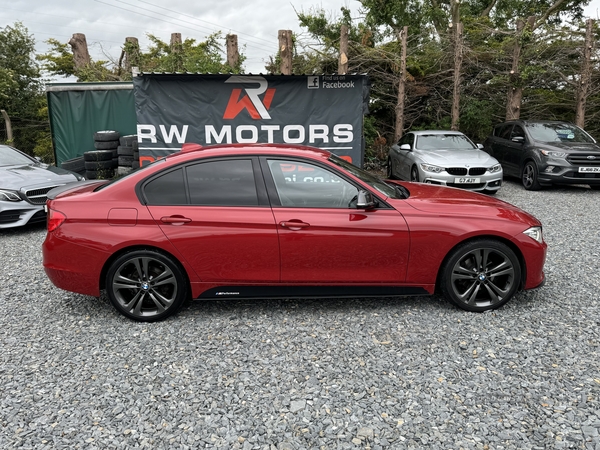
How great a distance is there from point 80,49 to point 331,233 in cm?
1693

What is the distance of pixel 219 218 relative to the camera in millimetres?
3980

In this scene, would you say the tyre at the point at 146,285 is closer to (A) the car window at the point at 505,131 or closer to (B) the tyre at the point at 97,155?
(B) the tyre at the point at 97,155

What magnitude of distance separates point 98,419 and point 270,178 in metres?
2.21

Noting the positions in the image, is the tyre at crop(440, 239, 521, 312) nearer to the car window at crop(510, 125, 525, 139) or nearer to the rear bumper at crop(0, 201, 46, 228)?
the rear bumper at crop(0, 201, 46, 228)

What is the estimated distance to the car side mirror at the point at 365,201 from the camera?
3.94 metres

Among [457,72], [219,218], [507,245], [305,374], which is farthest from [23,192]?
[457,72]

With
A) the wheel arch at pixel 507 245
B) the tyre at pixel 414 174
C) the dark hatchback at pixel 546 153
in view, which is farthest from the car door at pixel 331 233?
the dark hatchback at pixel 546 153

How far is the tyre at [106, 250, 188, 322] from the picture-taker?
401 cm

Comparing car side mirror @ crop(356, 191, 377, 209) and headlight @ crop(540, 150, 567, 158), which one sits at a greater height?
headlight @ crop(540, 150, 567, 158)

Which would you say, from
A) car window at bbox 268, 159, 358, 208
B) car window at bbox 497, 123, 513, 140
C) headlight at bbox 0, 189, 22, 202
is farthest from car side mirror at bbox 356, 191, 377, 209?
car window at bbox 497, 123, 513, 140

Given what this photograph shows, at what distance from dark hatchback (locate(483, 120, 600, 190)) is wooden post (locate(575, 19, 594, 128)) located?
9.24 feet

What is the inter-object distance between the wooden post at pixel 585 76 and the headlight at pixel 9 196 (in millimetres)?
14645

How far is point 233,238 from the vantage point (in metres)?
3.97

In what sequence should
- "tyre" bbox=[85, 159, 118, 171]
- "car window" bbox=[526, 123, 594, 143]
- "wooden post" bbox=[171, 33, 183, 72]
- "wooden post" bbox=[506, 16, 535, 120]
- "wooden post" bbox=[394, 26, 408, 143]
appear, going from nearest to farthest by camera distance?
"car window" bbox=[526, 123, 594, 143]
"tyre" bbox=[85, 159, 118, 171]
"wooden post" bbox=[394, 26, 408, 143]
"wooden post" bbox=[506, 16, 535, 120]
"wooden post" bbox=[171, 33, 183, 72]
